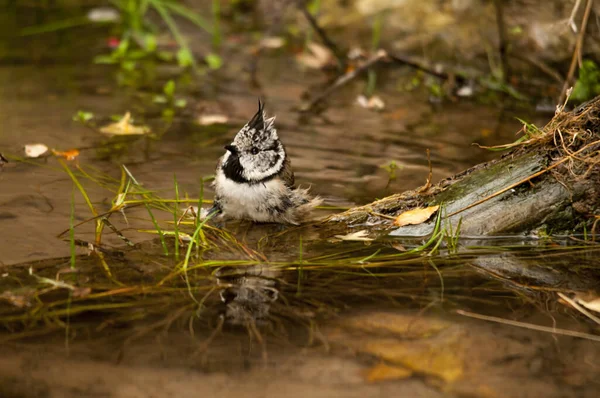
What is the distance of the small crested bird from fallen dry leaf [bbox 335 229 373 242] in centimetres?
34

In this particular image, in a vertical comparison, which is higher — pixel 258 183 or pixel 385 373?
pixel 258 183

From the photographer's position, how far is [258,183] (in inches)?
173

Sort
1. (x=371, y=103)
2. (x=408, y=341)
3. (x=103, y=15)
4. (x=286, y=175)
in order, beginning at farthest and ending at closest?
1. (x=103, y=15)
2. (x=371, y=103)
3. (x=286, y=175)
4. (x=408, y=341)

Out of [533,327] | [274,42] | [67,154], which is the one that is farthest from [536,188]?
[274,42]

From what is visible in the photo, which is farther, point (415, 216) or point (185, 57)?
point (185, 57)

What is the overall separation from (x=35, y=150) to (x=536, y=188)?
3.44 m

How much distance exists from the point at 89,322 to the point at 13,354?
0.36 metres

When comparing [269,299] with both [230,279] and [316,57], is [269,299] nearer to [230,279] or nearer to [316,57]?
[230,279]

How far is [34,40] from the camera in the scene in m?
8.50

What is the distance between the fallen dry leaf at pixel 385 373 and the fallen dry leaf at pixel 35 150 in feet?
11.0

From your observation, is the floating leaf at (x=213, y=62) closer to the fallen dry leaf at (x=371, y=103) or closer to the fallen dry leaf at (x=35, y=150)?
the fallen dry leaf at (x=371, y=103)

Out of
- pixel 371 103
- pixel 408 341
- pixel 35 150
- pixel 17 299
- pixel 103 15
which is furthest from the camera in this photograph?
pixel 103 15

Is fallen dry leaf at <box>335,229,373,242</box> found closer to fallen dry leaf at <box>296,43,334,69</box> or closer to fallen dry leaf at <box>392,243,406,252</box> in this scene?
fallen dry leaf at <box>392,243,406,252</box>

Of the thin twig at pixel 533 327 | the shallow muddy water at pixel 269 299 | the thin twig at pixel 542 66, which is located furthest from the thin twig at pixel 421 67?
the thin twig at pixel 533 327
